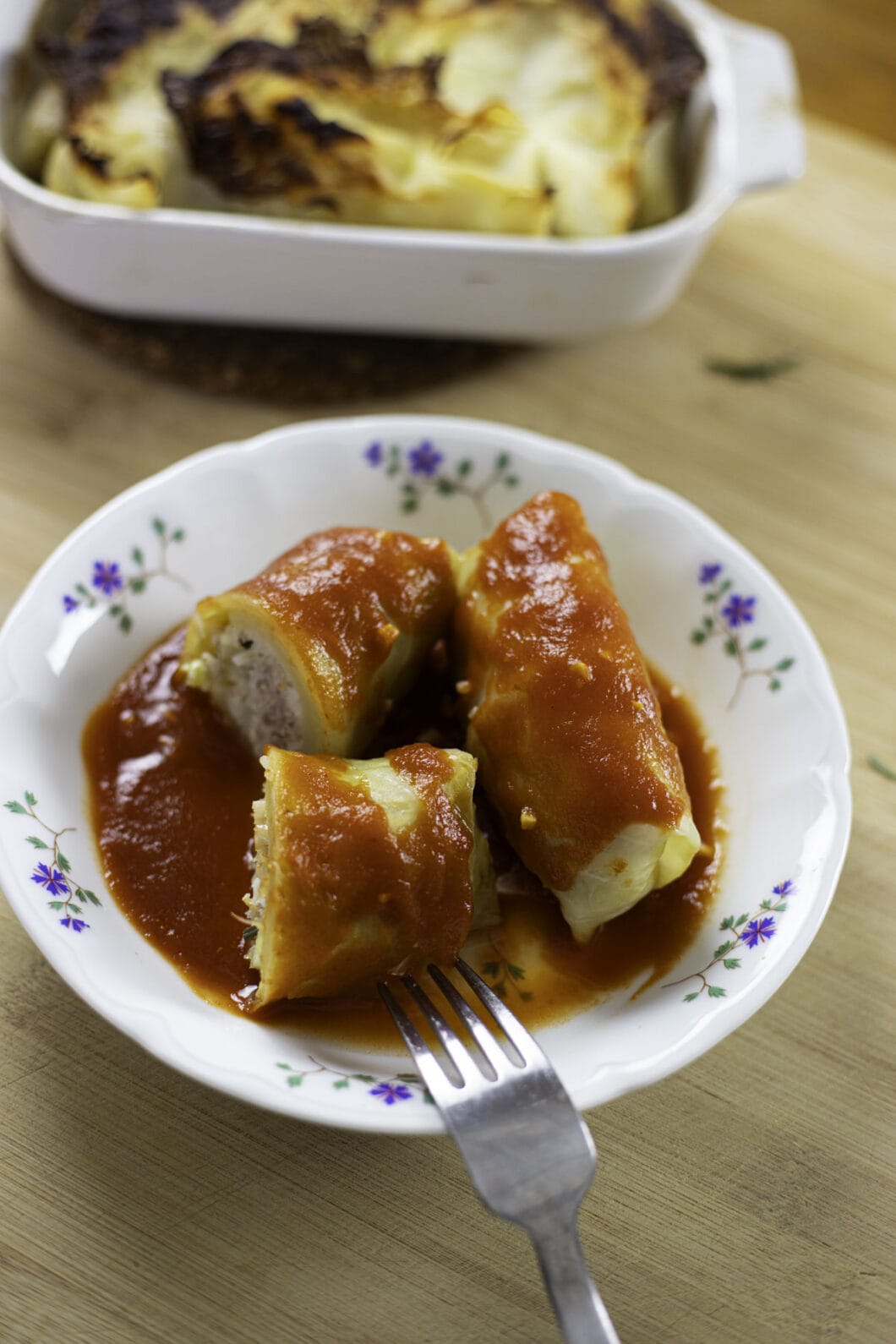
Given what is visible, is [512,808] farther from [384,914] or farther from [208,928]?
[208,928]

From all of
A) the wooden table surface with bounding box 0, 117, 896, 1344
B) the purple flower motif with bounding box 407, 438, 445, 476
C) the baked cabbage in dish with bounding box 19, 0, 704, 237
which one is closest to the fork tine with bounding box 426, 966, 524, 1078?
the wooden table surface with bounding box 0, 117, 896, 1344

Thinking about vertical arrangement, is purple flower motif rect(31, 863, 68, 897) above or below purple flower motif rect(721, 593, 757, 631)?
above

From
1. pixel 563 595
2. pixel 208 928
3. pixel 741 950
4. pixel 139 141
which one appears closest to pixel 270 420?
pixel 139 141

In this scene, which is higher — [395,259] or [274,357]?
[395,259]

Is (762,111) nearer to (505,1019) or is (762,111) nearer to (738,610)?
(738,610)

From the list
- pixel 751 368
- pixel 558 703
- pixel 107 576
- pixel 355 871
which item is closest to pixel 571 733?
pixel 558 703

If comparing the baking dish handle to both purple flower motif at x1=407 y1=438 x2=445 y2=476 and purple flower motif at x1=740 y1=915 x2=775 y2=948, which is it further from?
purple flower motif at x1=740 y1=915 x2=775 y2=948
